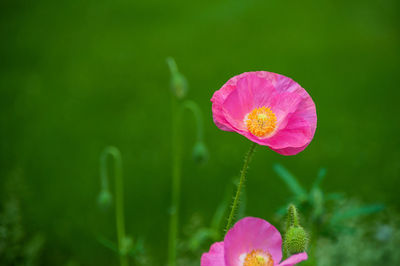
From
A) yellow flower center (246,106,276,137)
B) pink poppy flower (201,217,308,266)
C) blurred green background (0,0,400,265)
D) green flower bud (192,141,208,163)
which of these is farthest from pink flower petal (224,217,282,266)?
blurred green background (0,0,400,265)

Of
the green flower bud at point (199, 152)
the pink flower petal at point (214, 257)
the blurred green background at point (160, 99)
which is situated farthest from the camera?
the blurred green background at point (160, 99)

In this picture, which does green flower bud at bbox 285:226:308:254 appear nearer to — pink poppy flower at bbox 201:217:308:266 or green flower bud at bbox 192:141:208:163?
pink poppy flower at bbox 201:217:308:266

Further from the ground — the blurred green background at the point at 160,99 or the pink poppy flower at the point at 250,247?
the blurred green background at the point at 160,99

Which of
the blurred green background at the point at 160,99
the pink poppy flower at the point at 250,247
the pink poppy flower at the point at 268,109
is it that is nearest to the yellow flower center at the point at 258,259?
the pink poppy flower at the point at 250,247

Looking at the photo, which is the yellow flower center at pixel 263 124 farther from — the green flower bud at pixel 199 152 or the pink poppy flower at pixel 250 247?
the green flower bud at pixel 199 152

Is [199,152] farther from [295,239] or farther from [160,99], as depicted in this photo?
[160,99]

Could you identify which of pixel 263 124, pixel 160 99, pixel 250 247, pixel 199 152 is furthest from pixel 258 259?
pixel 160 99
